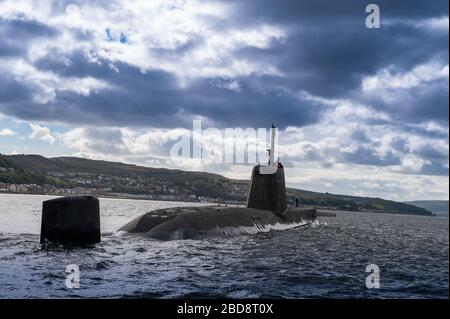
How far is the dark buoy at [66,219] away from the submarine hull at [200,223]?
472cm

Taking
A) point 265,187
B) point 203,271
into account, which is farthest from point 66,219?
point 265,187

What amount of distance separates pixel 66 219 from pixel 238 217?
14912 millimetres

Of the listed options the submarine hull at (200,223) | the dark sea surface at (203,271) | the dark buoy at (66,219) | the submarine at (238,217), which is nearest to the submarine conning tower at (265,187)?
the submarine at (238,217)

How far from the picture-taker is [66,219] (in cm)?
2278

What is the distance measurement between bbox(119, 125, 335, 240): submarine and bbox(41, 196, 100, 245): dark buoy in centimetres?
472

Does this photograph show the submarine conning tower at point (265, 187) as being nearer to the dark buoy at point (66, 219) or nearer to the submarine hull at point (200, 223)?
the submarine hull at point (200, 223)

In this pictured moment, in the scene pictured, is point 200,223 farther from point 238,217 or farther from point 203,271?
point 203,271

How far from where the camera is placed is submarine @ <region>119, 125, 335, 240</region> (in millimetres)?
28281

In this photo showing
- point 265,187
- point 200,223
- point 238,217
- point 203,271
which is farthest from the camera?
point 265,187

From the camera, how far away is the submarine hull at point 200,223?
27750 mm
